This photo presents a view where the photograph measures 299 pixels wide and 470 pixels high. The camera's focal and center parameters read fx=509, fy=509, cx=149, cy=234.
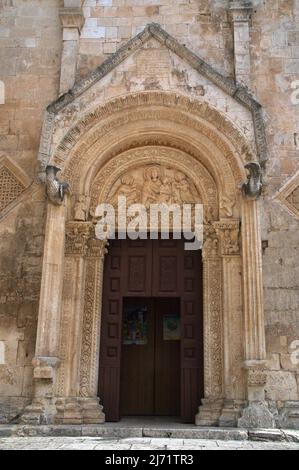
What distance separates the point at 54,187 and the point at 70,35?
3.74m

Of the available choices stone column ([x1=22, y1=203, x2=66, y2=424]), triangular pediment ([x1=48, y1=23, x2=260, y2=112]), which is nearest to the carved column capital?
triangular pediment ([x1=48, y1=23, x2=260, y2=112])

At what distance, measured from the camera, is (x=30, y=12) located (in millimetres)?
11172

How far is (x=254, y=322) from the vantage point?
8.57m

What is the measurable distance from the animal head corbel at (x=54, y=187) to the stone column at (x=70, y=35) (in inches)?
88.6

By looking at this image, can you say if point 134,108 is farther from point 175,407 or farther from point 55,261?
point 175,407

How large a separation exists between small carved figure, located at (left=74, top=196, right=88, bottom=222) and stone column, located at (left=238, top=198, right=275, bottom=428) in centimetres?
297

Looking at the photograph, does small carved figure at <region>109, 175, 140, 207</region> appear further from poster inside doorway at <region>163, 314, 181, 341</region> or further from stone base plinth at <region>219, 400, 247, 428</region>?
stone base plinth at <region>219, 400, 247, 428</region>

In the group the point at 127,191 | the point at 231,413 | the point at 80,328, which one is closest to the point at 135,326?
the point at 80,328

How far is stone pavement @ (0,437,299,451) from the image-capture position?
6.48 meters

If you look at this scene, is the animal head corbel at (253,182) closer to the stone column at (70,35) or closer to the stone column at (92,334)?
the stone column at (92,334)

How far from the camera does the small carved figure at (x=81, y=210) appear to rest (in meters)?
9.60

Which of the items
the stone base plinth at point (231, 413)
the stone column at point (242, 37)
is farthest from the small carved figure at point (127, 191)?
the stone base plinth at point (231, 413)

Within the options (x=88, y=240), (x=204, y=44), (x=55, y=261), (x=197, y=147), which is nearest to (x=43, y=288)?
(x=55, y=261)

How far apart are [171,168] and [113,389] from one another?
4.51 meters
